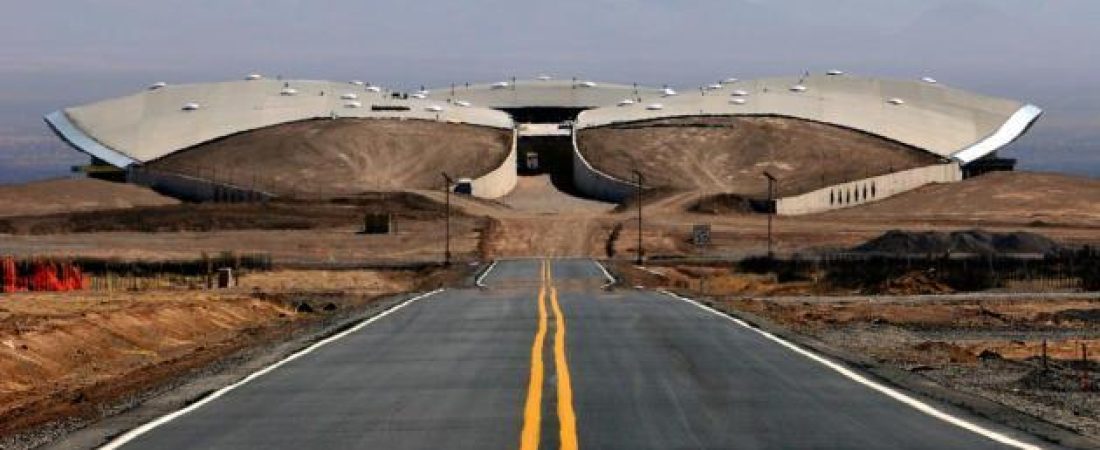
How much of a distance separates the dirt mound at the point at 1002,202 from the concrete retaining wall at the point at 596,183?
1755 cm

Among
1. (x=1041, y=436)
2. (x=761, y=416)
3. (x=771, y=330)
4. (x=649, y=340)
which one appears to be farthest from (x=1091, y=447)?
(x=771, y=330)

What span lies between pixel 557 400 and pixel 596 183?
119 metres

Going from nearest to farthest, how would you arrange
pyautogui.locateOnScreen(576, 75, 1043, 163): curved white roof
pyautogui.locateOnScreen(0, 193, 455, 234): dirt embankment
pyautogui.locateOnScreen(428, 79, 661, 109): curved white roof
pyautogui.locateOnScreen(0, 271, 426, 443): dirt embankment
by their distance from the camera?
1. pyautogui.locateOnScreen(0, 271, 426, 443): dirt embankment
2. pyautogui.locateOnScreen(0, 193, 455, 234): dirt embankment
3. pyautogui.locateOnScreen(576, 75, 1043, 163): curved white roof
4. pyautogui.locateOnScreen(428, 79, 661, 109): curved white roof

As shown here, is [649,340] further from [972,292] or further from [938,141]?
[938,141]

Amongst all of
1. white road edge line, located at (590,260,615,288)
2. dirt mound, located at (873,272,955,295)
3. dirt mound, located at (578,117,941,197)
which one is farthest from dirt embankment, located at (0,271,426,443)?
dirt mound, located at (578,117,941,197)

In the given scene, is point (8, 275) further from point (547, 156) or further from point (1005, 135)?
point (1005, 135)

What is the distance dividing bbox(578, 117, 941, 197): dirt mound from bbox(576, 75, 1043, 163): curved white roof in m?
2.38

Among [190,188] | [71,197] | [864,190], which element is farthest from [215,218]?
[864,190]

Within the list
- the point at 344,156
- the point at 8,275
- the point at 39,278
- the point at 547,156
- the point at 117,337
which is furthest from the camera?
the point at 547,156

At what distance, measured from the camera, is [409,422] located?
15.6 metres

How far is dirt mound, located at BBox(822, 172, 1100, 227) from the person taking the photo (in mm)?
113062

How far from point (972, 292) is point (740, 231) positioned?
3750 cm

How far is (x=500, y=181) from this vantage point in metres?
135

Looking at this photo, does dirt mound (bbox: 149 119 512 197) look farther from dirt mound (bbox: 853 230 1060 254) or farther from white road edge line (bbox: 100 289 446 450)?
white road edge line (bbox: 100 289 446 450)
